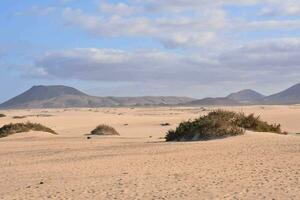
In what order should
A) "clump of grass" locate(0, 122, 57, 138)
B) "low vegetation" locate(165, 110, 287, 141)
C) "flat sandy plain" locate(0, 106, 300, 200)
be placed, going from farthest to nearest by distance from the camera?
"clump of grass" locate(0, 122, 57, 138) < "low vegetation" locate(165, 110, 287, 141) < "flat sandy plain" locate(0, 106, 300, 200)

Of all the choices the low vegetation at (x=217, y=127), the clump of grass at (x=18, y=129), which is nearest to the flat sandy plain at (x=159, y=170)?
the low vegetation at (x=217, y=127)

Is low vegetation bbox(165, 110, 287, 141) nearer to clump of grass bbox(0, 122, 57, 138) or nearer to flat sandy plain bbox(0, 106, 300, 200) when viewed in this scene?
flat sandy plain bbox(0, 106, 300, 200)

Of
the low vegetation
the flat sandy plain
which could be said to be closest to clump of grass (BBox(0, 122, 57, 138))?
the flat sandy plain

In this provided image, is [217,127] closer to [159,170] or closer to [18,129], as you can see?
[159,170]

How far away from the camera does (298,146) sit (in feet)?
68.5

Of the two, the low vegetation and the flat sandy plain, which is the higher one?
the low vegetation

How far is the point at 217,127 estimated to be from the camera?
25906 millimetres

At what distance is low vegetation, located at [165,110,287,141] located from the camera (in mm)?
25609

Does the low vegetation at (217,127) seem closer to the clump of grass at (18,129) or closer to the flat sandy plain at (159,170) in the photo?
the flat sandy plain at (159,170)

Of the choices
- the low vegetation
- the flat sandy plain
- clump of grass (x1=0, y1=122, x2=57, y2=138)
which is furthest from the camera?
clump of grass (x1=0, y1=122, x2=57, y2=138)

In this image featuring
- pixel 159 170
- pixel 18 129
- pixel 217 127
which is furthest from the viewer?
pixel 18 129

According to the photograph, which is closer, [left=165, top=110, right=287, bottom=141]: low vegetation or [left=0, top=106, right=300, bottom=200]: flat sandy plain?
[left=0, top=106, right=300, bottom=200]: flat sandy plain

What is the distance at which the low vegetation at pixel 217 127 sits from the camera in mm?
25609

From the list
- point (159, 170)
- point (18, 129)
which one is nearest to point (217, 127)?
point (159, 170)
